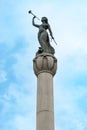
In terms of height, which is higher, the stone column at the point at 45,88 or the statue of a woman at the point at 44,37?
the statue of a woman at the point at 44,37

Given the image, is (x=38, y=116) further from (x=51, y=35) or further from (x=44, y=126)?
(x=51, y=35)

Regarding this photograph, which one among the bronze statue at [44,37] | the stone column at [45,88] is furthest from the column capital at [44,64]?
the bronze statue at [44,37]

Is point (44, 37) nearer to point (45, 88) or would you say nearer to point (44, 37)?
point (44, 37)

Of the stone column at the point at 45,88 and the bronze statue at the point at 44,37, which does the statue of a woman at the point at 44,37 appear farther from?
the stone column at the point at 45,88

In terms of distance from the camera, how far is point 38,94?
25875mm

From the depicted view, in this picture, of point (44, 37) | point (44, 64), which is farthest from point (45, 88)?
point (44, 37)

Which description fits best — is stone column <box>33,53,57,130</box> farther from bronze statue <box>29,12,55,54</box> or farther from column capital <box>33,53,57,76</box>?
bronze statue <box>29,12,55,54</box>

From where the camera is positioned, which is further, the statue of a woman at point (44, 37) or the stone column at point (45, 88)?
the statue of a woman at point (44, 37)

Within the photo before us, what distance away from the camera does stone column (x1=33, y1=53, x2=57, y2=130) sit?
80.5 feet

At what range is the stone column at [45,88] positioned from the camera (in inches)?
966

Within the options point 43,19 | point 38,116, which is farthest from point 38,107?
point 43,19

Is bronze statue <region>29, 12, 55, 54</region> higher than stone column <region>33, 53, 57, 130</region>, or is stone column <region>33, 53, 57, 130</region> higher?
bronze statue <region>29, 12, 55, 54</region>

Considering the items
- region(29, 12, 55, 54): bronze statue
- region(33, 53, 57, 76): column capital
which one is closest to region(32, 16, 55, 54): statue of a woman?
region(29, 12, 55, 54): bronze statue

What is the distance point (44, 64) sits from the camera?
88.1ft
